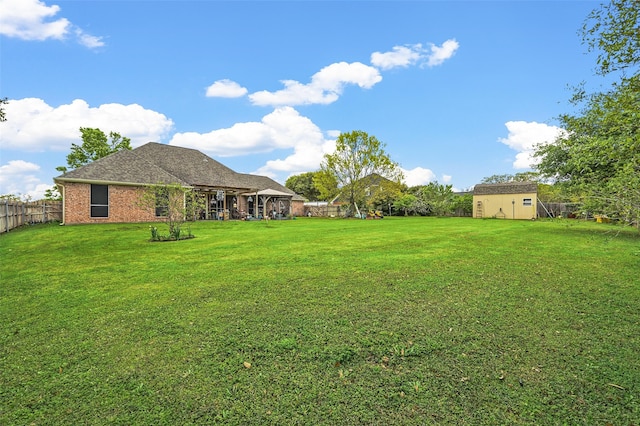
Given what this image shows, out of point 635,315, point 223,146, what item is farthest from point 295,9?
point 223,146

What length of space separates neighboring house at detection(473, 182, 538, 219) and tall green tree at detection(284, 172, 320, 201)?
88.9ft

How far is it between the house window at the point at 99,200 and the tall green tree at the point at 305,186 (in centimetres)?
3699

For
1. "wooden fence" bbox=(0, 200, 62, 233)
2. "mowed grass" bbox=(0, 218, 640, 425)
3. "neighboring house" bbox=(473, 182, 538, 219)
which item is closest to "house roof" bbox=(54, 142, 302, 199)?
"wooden fence" bbox=(0, 200, 62, 233)

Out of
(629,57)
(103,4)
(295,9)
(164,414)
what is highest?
(295,9)

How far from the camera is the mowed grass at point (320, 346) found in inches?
84.1

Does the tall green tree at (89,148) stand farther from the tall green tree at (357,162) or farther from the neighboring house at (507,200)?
the neighboring house at (507,200)

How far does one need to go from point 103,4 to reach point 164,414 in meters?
13.2

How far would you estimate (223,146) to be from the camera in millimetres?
32719

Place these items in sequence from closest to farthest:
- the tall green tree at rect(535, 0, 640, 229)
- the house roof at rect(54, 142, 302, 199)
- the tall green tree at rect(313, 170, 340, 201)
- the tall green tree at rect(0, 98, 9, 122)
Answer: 1. the tall green tree at rect(535, 0, 640, 229)
2. the tall green tree at rect(0, 98, 9, 122)
3. the house roof at rect(54, 142, 302, 199)
4. the tall green tree at rect(313, 170, 340, 201)

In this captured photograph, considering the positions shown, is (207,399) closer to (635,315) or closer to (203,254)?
(635,315)

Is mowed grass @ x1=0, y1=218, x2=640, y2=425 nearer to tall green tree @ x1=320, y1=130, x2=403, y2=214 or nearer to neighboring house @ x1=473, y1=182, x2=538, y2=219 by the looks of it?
tall green tree @ x1=320, y1=130, x2=403, y2=214

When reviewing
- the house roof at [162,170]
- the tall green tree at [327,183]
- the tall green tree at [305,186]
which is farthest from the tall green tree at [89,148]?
the tall green tree at [305,186]

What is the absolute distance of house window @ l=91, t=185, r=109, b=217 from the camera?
1845cm

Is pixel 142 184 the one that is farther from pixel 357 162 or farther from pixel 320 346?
pixel 320 346
